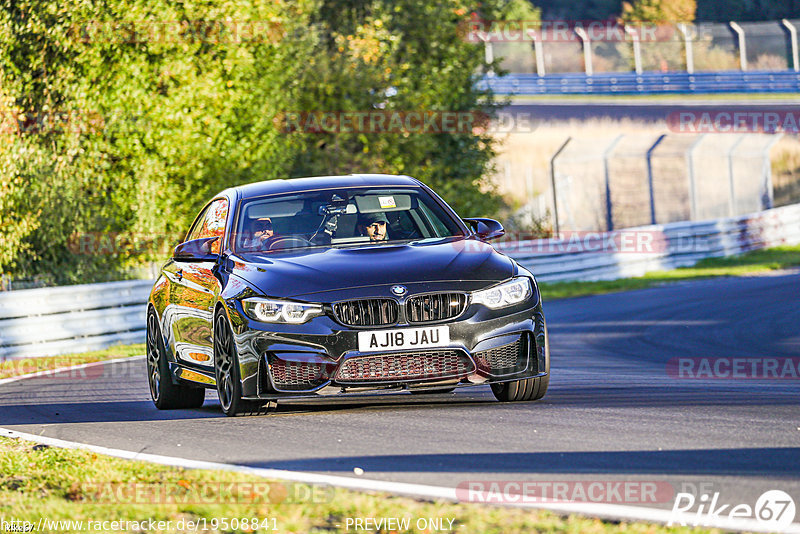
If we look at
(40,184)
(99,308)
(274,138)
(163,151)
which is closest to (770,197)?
(274,138)

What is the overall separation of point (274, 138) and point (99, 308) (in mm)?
8937

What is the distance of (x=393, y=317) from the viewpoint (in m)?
8.09

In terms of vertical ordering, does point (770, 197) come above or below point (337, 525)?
below

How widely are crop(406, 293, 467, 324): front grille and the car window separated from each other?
1.95 m

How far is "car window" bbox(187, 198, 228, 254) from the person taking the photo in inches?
382

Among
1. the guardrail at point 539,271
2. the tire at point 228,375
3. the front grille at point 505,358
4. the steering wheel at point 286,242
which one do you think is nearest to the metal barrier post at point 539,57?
the guardrail at point 539,271

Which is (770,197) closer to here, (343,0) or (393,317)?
(343,0)

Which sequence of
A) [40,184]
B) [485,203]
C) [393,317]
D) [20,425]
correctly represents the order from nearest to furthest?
[393,317] → [20,425] → [40,184] → [485,203]

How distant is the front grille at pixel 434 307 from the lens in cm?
812

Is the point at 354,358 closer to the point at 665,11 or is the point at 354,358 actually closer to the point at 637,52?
the point at 637,52

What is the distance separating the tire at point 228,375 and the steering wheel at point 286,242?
689 millimetres

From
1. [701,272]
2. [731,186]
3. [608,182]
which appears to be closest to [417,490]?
[701,272]

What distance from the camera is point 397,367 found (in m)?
8.09

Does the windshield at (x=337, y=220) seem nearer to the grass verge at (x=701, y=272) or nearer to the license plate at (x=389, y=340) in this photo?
the license plate at (x=389, y=340)
